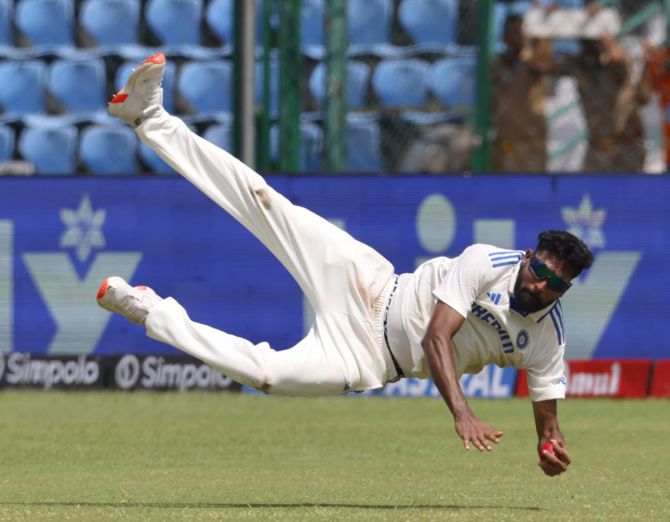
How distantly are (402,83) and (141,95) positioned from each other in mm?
6768

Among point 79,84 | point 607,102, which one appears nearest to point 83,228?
point 79,84

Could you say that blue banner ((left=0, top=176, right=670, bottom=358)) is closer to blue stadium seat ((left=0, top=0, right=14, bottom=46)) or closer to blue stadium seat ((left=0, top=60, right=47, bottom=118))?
blue stadium seat ((left=0, top=60, right=47, bottom=118))

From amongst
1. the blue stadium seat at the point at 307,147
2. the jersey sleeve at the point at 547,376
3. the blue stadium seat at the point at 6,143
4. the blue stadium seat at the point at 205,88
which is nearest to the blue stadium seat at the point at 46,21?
the blue stadium seat at the point at 6,143

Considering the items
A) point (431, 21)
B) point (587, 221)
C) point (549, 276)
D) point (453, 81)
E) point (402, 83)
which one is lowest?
point (587, 221)

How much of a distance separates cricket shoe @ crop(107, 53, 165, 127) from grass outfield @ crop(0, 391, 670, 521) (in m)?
1.79

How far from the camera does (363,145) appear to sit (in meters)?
12.8

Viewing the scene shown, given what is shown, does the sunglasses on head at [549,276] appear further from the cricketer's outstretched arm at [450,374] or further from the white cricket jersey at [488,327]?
the cricketer's outstretched arm at [450,374]

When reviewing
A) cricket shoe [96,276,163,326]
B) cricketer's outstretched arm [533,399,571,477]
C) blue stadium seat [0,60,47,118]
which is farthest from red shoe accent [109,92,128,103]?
blue stadium seat [0,60,47,118]

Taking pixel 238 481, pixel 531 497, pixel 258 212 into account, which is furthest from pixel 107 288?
pixel 531 497

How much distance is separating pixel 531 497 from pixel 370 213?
5198 millimetres

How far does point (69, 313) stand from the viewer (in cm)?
1176

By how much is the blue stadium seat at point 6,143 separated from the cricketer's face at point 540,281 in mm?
9049

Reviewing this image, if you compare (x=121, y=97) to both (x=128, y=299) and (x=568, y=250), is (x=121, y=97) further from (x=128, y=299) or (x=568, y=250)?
(x=568, y=250)

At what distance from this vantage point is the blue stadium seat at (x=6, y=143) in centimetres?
1450
